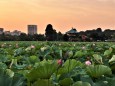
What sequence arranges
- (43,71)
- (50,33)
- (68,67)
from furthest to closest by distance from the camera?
(50,33)
(68,67)
(43,71)

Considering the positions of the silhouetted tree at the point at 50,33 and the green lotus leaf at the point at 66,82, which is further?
the silhouetted tree at the point at 50,33

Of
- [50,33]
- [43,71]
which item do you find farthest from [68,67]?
[50,33]

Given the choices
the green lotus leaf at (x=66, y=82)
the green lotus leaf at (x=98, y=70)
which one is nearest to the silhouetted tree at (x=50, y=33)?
the green lotus leaf at (x=98, y=70)

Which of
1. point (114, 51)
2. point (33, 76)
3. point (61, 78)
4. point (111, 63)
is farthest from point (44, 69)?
point (114, 51)

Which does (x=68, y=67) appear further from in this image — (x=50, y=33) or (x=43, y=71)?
(x=50, y=33)

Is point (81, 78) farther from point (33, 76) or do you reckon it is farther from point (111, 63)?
point (111, 63)

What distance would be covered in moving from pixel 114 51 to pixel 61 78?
1274 millimetres

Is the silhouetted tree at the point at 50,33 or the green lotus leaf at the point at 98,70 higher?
the silhouetted tree at the point at 50,33

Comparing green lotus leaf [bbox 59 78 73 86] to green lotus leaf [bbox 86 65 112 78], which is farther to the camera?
green lotus leaf [bbox 86 65 112 78]

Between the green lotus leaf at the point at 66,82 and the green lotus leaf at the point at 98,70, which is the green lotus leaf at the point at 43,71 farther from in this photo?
the green lotus leaf at the point at 98,70

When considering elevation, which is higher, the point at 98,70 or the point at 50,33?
the point at 50,33

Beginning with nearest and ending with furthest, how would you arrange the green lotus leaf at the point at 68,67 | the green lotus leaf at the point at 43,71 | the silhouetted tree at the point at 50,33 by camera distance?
1. the green lotus leaf at the point at 43,71
2. the green lotus leaf at the point at 68,67
3. the silhouetted tree at the point at 50,33

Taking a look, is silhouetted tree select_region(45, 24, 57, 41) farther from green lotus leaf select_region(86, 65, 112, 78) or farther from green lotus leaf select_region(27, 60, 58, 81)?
green lotus leaf select_region(27, 60, 58, 81)

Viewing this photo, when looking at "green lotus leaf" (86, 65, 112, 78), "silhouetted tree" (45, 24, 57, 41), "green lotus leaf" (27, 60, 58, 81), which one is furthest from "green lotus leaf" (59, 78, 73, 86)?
"silhouetted tree" (45, 24, 57, 41)
